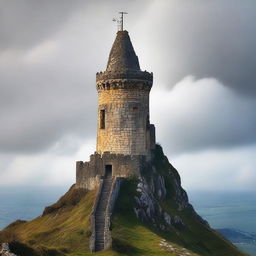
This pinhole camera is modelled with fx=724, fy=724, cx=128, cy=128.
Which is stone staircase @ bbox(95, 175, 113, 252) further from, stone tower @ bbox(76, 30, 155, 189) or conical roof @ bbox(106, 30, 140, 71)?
conical roof @ bbox(106, 30, 140, 71)

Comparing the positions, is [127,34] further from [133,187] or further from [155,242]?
[155,242]

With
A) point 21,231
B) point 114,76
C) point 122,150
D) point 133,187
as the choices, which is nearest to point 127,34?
point 114,76

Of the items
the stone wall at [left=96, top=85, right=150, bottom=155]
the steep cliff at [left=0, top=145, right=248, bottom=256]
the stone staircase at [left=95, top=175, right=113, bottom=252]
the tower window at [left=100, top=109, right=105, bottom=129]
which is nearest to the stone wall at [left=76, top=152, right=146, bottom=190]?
the steep cliff at [left=0, top=145, right=248, bottom=256]

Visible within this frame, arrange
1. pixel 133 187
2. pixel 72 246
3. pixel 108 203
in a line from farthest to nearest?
1. pixel 133 187
2. pixel 108 203
3. pixel 72 246

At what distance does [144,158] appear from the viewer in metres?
88.7

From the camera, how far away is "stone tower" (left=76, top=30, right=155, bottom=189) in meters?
89.1

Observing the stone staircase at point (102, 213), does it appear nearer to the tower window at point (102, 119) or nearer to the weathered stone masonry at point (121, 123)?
the weathered stone masonry at point (121, 123)

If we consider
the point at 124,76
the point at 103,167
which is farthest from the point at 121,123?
the point at 103,167

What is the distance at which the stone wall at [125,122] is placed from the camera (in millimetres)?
89250

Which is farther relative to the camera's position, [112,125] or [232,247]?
[112,125]

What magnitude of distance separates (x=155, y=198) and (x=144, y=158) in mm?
5457

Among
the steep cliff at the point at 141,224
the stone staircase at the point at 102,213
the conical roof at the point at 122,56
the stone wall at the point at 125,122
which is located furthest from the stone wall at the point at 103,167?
the conical roof at the point at 122,56

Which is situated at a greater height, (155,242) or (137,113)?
(137,113)

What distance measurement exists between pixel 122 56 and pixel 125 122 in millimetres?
8785
